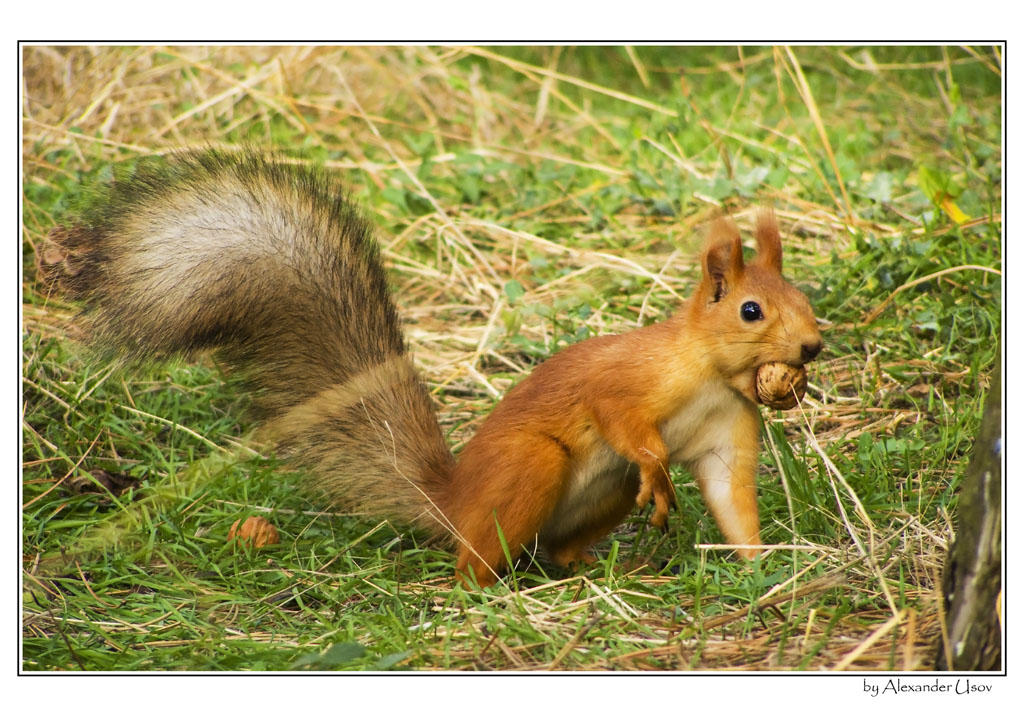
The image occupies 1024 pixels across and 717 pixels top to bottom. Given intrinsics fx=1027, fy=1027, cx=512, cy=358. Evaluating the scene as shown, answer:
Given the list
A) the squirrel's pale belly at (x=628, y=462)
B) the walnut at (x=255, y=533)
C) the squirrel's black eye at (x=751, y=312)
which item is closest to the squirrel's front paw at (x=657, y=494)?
the squirrel's pale belly at (x=628, y=462)

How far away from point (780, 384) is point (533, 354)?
1.30 metres

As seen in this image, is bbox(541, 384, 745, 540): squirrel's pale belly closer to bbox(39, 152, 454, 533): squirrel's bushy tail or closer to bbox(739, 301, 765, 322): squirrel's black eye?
bbox(739, 301, 765, 322): squirrel's black eye

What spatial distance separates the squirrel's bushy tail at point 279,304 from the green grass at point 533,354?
0.12 meters

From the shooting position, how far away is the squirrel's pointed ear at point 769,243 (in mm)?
2223

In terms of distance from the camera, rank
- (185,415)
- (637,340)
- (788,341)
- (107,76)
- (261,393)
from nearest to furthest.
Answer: (788,341)
(637,340)
(261,393)
(185,415)
(107,76)

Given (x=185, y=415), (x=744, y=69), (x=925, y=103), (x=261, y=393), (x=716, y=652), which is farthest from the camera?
(x=744, y=69)

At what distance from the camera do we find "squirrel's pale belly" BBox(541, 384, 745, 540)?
2230 millimetres

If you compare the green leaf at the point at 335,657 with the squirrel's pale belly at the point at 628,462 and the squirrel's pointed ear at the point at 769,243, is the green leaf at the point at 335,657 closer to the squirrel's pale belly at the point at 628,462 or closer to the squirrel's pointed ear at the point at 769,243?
the squirrel's pale belly at the point at 628,462

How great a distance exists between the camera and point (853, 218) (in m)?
3.74

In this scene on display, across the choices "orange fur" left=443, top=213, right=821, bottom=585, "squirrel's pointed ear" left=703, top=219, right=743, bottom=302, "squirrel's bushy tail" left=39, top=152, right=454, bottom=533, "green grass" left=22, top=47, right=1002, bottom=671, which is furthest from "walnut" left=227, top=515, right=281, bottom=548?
"squirrel's pointed ear" left=703, top=219, right=743, bottom=302

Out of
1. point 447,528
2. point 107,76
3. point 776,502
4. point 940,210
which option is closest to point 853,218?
point 940,210

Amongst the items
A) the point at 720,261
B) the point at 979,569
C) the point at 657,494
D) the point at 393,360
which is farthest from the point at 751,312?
the point at 393,360

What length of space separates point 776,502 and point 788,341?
2.05 feet

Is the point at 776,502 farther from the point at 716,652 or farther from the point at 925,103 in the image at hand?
the point at 925,103
